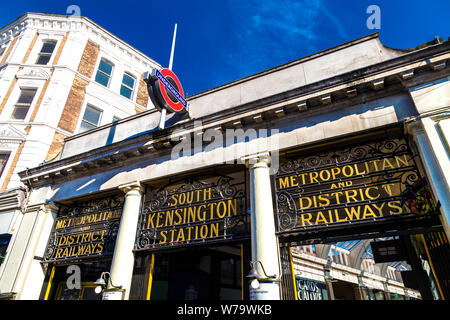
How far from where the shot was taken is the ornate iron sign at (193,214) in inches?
309

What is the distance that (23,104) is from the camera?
15.5 metres

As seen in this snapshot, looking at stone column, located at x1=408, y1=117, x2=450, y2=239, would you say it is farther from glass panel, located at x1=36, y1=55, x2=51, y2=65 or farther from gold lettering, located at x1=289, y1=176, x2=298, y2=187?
glass panel, located at x1=36, y1=55, x2=51, y2=65

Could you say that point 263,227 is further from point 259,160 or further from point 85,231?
point 85,231

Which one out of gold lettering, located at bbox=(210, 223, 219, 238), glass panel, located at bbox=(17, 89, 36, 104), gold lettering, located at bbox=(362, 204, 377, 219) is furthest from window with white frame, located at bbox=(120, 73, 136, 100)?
gold lettering, located at bbox=(362, 204, 377, 219)

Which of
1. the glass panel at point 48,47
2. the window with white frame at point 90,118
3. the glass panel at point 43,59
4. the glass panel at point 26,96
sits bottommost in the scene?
the window with white frame at point 90,118

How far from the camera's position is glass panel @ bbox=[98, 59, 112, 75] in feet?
60.8

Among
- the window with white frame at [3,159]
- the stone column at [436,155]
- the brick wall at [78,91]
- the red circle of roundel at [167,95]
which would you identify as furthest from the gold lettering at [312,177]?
the window with white frame at [3,159]

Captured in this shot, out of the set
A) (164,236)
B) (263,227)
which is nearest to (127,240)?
(164,236)

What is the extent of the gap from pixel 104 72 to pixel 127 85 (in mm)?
1644

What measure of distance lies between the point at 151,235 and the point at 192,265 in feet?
17.1

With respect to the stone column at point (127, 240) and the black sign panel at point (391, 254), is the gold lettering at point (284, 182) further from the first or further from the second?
the stone column at point (127, 240)

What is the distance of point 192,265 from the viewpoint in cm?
1315

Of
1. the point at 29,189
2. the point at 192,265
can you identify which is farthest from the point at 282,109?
the point at 29,189
